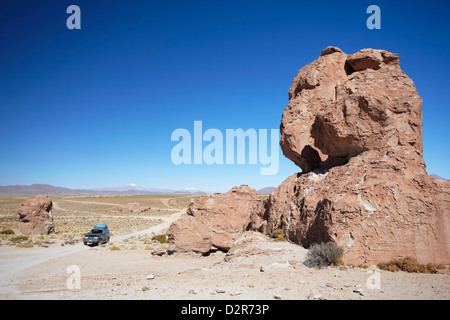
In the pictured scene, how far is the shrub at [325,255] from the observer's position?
973cm

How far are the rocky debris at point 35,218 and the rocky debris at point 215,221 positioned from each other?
17.9m

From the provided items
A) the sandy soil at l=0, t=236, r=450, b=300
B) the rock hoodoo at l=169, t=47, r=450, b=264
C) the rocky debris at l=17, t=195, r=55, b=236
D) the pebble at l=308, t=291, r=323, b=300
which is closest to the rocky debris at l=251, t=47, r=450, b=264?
the rock hoodoo at l=169, t=47, r=450, b=264

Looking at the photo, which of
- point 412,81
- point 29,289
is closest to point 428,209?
point 412,81

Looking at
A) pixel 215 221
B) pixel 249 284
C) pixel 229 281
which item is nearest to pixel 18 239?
pixel 215 221

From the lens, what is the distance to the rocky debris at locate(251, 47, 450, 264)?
9930mm

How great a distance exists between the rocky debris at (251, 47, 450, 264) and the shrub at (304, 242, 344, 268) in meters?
0.40

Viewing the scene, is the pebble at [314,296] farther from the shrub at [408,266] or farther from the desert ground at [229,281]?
the shrub at [408,266]

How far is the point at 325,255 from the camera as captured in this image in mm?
9836

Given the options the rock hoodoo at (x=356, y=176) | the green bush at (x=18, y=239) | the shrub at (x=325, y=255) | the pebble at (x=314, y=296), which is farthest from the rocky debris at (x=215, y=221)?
the green bush at (x=18, y=239)

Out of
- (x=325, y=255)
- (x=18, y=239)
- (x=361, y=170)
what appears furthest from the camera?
(x=18, y=239)

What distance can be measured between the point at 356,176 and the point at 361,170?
0.41 m

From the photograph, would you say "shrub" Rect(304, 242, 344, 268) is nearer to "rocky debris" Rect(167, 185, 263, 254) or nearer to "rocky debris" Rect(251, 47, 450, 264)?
"rocky debris" Rect(251, 47, 450, 264)

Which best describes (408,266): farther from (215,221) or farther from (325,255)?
(215,221)
